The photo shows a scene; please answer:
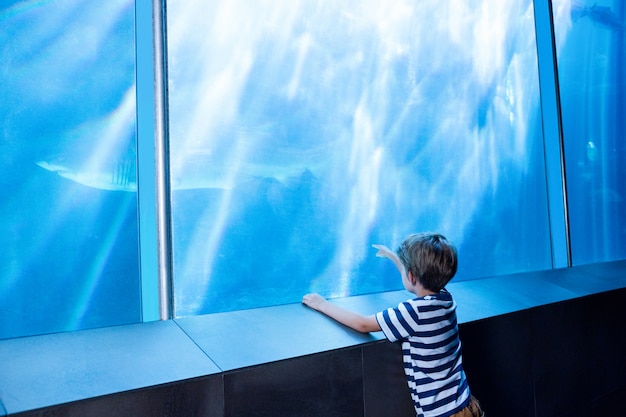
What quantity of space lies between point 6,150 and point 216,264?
199 centimetres

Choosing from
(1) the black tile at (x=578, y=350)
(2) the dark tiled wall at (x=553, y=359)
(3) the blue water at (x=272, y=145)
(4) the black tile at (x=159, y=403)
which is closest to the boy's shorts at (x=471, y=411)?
(2) the dark tiled wall at (x=553, y=359)

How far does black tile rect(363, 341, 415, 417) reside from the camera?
1.74 metres

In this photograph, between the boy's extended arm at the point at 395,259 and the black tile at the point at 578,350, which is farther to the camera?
the black tile at the point at 578,350

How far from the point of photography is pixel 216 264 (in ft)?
14.3

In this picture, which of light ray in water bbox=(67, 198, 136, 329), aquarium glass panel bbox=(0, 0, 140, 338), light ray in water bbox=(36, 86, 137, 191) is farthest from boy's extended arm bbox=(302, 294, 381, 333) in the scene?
light ray in water bbox=(67, 198, 136, 329)

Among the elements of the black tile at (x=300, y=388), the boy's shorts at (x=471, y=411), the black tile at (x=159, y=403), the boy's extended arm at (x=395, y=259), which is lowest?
the boy's shorts at (x=471, y=411)

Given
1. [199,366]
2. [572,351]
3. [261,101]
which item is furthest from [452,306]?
[261,101]

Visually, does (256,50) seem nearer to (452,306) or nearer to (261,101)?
(261,101)

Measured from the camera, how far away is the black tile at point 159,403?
1.15 metres

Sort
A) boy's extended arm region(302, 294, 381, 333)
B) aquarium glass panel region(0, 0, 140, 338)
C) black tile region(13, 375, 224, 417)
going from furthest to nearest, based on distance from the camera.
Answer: aquarium glass panel region(0, 0, 140, 338) → boy's extended arm region(302, 294, 381, 333) → black tile region(13, 375, 224, 417)

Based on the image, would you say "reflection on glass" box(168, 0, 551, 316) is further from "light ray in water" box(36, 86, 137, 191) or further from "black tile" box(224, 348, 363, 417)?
"black tile" box(224, 348, 363, 417)

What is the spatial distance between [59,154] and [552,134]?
428cm

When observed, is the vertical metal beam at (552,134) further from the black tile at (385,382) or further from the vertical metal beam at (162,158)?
the vertical metal beam at (162,158)

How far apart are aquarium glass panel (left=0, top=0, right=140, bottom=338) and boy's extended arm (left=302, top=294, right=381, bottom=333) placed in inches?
71.2
